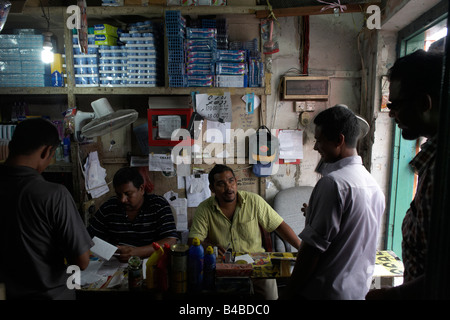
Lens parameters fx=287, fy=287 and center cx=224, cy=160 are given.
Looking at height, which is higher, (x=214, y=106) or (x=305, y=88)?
(x=305, y=88)

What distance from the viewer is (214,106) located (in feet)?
9.94

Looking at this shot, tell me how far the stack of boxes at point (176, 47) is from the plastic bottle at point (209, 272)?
1819mm

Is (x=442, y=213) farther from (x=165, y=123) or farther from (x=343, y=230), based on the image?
(x=165, y=123)

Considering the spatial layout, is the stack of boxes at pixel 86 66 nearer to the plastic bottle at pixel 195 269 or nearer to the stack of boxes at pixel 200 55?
the stack of boxes at pixel 200 55

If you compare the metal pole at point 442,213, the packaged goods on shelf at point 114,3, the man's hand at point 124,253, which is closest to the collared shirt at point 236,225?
the man's hand at point 124,253

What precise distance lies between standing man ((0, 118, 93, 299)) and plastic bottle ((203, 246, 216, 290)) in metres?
0.66

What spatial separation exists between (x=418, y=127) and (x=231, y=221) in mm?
1842

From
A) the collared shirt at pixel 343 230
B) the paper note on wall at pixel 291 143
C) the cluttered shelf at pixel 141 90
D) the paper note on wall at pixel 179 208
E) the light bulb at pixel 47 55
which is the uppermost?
the light bulb at pixel 47 55

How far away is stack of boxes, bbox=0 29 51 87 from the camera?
2.87 m

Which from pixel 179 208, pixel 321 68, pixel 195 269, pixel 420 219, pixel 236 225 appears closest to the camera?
pixel 420 219

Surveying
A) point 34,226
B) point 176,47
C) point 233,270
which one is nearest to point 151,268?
point 233,270

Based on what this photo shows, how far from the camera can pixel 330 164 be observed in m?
1.66

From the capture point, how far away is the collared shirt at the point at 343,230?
56.3 inches

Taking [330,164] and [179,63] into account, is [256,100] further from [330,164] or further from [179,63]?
[330,164]
